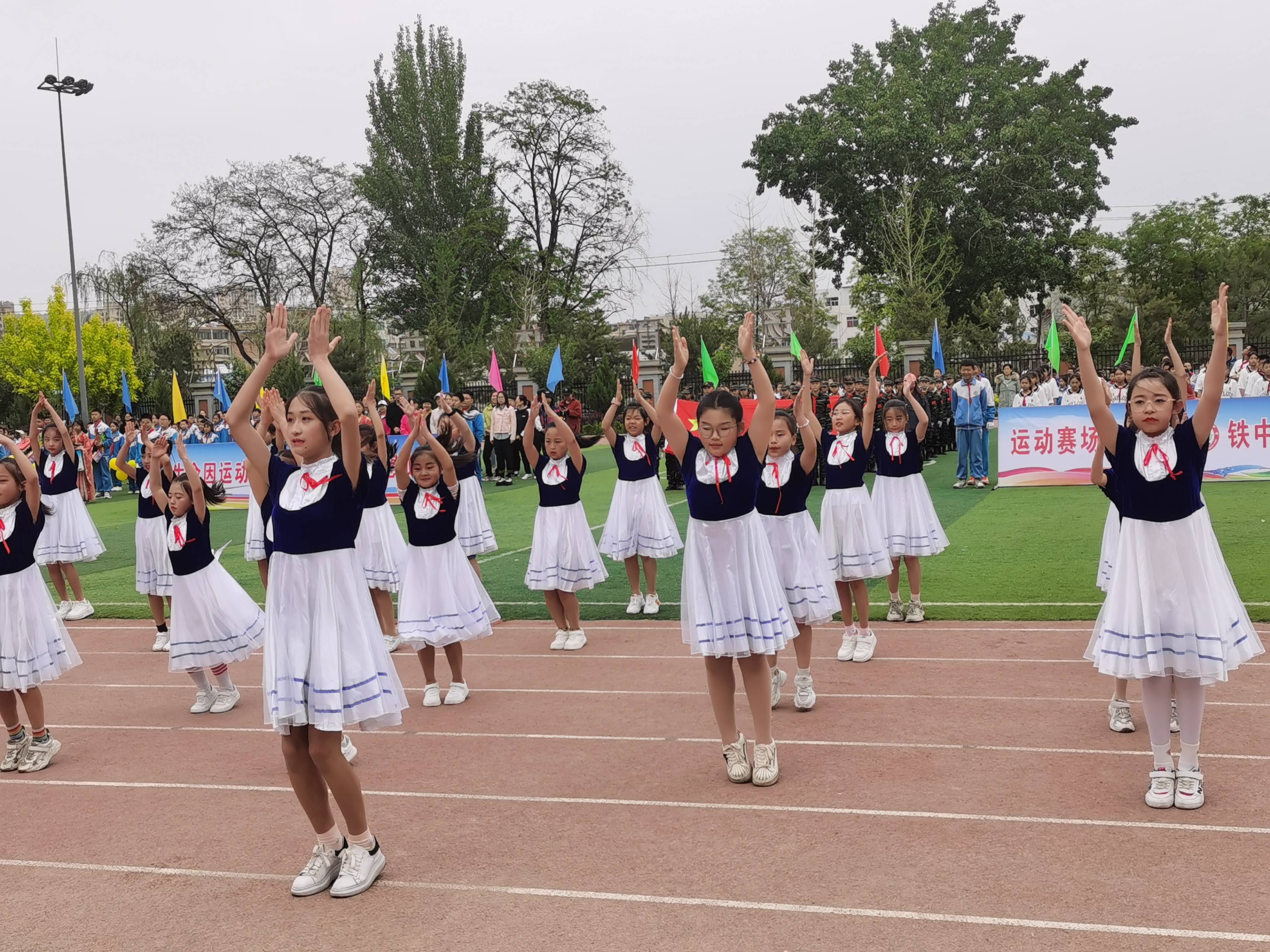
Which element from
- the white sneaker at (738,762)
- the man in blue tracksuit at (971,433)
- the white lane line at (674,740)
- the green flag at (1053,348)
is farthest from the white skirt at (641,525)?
the green flag at (1053,348)

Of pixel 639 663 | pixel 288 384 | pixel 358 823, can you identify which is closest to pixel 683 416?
pixel 639 663

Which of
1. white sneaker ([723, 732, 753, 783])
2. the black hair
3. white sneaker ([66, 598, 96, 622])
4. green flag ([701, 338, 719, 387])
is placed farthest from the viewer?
green flag ([701, 338, 719, 387])

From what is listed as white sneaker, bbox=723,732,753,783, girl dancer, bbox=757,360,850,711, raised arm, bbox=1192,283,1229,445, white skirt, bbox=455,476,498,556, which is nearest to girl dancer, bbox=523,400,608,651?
white skirt, bbox=455,476,498,556

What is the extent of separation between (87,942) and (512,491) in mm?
18383

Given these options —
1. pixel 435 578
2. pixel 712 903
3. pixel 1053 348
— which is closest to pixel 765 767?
pixel 712 903

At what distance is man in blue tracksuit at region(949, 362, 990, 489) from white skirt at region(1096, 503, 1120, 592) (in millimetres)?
11467

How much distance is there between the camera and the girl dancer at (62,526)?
1178 cm

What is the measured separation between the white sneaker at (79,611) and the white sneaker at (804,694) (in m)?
8.33

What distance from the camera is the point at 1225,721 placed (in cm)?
617

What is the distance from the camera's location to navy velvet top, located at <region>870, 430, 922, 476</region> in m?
9.27

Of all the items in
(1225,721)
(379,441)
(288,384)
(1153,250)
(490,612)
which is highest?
(1153,250)

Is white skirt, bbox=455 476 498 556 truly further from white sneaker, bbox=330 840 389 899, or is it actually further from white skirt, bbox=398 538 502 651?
white sneaker, bbox=330 840 389 899

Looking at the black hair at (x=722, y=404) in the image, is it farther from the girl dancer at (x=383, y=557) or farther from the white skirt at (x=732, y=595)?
the girl dancer at (x=383, y=557)

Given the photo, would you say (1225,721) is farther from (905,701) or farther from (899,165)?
(899,165)
